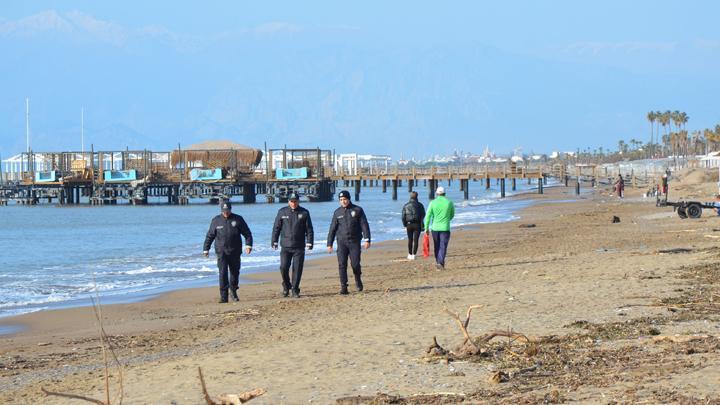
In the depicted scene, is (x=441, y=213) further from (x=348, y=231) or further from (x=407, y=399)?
(x=407, y=399)

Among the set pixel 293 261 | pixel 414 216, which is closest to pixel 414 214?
pixel 414 216

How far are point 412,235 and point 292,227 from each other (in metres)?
6.32

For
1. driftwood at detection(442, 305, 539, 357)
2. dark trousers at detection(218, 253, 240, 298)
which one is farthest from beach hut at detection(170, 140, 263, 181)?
driftwood at detection(442, 305, 539, 357)

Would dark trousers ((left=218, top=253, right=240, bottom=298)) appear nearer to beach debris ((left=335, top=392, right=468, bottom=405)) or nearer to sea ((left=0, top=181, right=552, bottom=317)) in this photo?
sea ((left=0, top=181, right=552, bottom=317))

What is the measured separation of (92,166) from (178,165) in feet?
21.6

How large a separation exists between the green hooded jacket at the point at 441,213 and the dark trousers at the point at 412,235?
8.79 feet

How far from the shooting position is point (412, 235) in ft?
67.1

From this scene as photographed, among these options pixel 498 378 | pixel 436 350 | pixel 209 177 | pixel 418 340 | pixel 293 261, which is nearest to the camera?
pixel 498 378

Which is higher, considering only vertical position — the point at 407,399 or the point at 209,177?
the point at 209,177

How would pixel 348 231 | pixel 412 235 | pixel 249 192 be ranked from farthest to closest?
pixel 249 192
pixel 412 235
pixel 348 231

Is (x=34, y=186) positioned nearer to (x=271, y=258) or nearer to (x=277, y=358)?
(x=271, y=258)

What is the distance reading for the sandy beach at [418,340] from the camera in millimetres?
7445

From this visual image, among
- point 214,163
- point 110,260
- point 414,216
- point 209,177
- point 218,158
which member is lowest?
point 110,260

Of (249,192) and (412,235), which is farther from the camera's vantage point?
(249,192)
